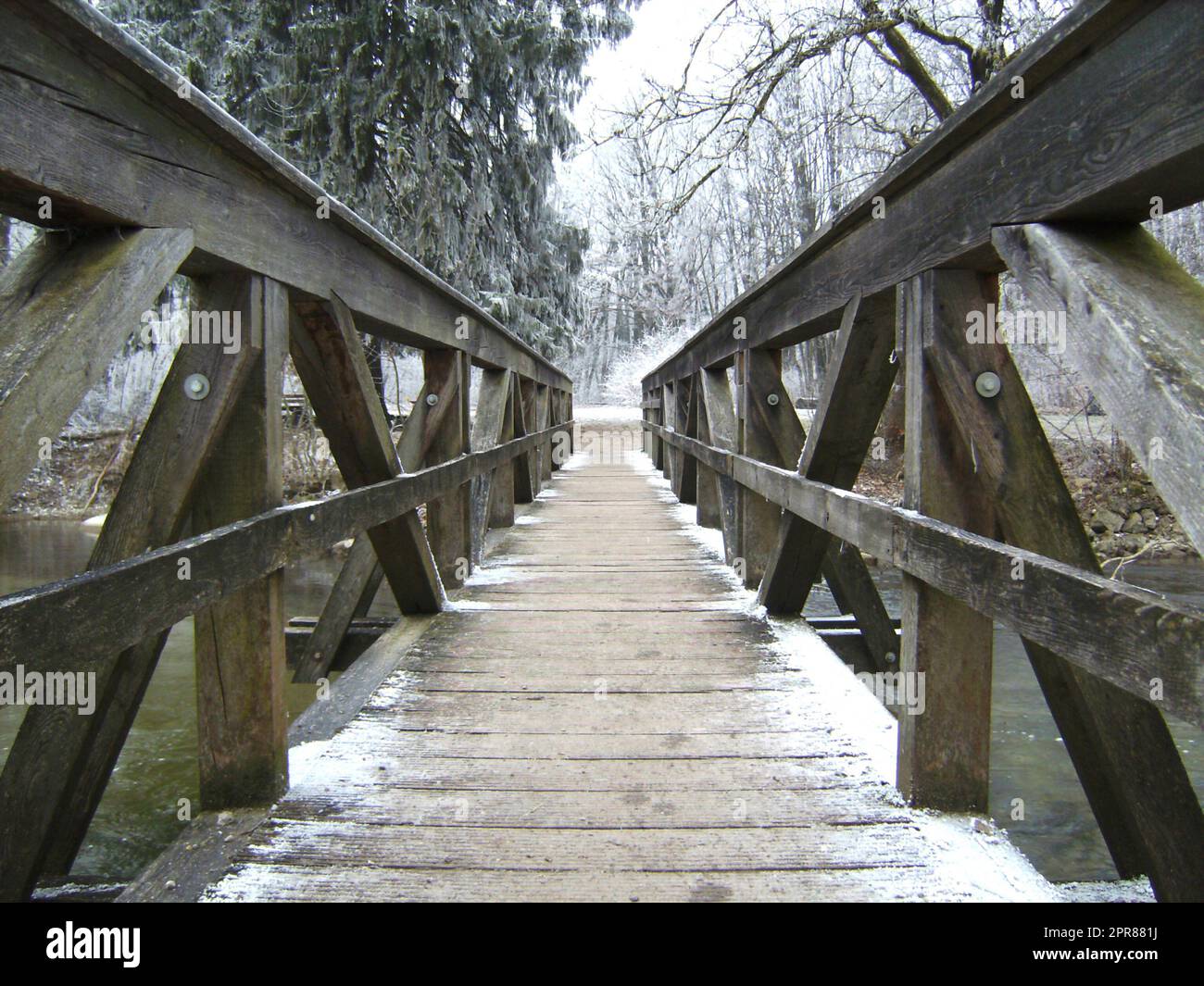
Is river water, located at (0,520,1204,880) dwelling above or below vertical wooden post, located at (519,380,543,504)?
below

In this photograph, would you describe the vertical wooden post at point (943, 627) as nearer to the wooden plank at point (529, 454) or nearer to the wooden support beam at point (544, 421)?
the wooden plank at point (529, 454)

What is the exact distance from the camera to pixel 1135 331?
123 cm

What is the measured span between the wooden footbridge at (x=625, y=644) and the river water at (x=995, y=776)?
202cm

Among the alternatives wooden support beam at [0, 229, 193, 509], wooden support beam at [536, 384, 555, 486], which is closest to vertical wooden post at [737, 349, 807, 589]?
wooden support beam at [0, 229, 193, 509]

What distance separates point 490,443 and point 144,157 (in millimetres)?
3726

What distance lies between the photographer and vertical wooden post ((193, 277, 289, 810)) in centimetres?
200

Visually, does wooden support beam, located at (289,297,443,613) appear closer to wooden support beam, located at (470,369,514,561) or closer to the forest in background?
wooden support beam, located at (470,369,514,561)

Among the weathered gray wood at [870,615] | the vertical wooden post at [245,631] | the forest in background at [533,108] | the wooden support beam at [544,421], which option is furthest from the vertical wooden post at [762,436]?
the forest in background at [533,108]

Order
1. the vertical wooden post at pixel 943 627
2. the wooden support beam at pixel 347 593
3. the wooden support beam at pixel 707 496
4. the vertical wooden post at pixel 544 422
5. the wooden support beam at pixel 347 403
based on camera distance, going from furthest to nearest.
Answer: the vertical wooden post at pixel 544 422
the wooden support beam at pixel 707 496
the wooden support beam at pixel 347 593
the wooden support beam at pixel 347 403
the vertical wooden post at pixel 943 627

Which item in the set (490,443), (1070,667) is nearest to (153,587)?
(1070,667)

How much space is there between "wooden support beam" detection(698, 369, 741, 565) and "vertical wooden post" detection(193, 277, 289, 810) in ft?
9.37

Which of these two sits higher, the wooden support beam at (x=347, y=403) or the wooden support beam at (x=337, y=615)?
the wooden support beam at (x=347, y=403)

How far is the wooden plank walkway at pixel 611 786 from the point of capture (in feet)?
5.68

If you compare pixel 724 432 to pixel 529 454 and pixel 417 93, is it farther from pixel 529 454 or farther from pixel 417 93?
pixel 417 93
